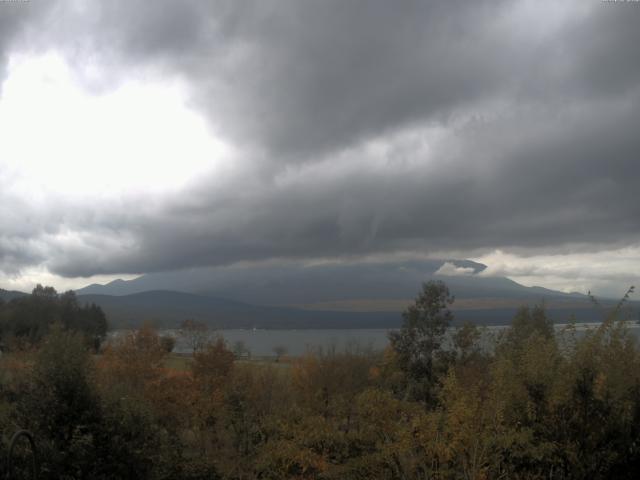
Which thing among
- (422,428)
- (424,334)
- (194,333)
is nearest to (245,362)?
(424,334)

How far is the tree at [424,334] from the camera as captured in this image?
49250 millimetres

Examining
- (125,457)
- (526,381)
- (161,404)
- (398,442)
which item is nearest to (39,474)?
(125,457)

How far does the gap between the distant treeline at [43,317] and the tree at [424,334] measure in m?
49.6

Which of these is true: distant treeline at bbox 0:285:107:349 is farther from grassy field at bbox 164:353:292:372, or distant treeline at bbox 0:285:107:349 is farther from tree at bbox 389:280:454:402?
tree at bbox 389:280:454:402

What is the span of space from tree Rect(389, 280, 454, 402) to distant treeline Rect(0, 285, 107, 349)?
49566 millimetres

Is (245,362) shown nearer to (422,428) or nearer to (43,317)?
(422,428)

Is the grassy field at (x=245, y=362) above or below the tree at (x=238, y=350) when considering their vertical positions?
below

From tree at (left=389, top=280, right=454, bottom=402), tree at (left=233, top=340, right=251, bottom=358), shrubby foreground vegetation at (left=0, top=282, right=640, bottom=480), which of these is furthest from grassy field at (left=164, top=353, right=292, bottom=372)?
shrubby foreground vegetation at (left=0, top=282, right=640, bottom=480)

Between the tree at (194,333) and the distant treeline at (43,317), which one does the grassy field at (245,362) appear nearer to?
the tree at (194,333)

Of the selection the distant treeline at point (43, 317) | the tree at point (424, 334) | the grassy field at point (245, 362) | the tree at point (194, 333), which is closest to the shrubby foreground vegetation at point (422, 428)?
the tree at point (424, 334)

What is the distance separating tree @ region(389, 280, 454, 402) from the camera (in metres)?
49.2

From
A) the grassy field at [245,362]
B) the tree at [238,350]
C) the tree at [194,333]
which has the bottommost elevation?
the grassy field at [245,362]

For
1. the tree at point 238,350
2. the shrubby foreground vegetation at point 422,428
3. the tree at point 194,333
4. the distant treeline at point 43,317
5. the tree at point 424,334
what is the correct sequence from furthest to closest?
1. the distant treeline at point 43,317
2. the tree at point 194,333
3. the tree at point 238,350
4. the tree at point 424,334
5. the shrubby foreground vegetation at point 422,428

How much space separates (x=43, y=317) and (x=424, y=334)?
6704cm
